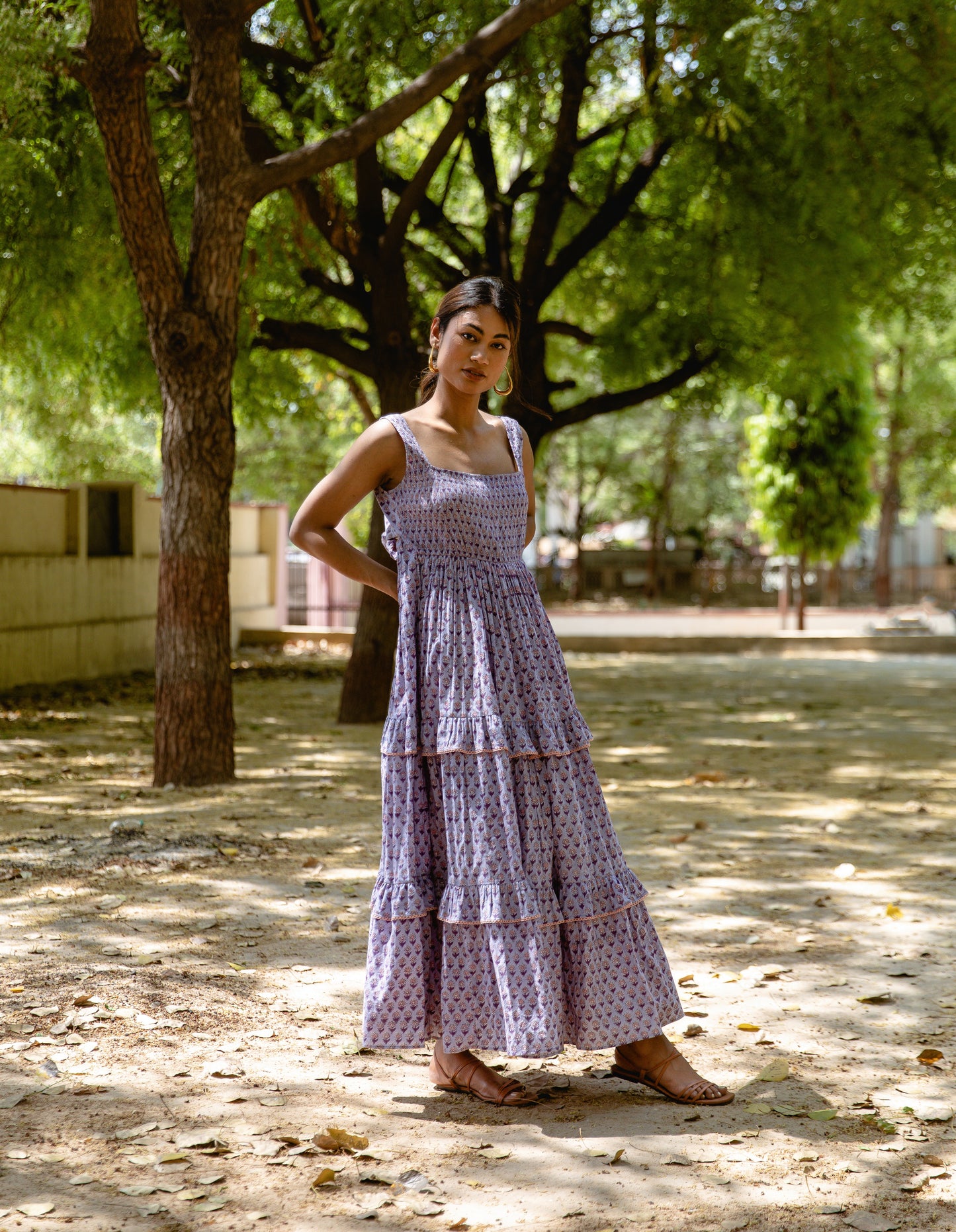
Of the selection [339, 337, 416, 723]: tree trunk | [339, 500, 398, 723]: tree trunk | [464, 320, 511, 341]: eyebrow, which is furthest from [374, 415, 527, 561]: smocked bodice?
[339, 500, 398, 723]: tree trunk

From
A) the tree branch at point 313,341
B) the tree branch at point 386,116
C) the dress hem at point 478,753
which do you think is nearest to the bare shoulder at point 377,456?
the dress hem at point 478,753

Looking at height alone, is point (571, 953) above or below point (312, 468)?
below

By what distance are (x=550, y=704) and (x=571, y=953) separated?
0.64 m

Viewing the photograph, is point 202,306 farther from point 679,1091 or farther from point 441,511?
point 679,1091

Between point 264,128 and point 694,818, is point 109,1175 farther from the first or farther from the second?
point 264,128

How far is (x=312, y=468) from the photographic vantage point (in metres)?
30.6

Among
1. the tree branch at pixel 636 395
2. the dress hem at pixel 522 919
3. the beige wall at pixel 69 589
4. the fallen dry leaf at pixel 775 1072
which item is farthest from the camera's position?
the beige wall at pixel 69 589

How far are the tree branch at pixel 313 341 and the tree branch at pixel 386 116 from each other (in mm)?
3501

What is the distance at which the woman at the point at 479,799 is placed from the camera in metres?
3.46

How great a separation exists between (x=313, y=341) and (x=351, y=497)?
8559mm

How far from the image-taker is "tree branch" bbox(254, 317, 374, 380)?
11.8 m

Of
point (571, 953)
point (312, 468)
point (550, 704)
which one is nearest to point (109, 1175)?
point (571, 953)

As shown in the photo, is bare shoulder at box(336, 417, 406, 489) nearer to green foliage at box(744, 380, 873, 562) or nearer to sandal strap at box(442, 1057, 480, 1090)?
sandal strap at box(442, 1057, 480, 1090)

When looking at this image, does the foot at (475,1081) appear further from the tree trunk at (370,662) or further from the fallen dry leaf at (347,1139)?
the tree trunk at (370,662)
